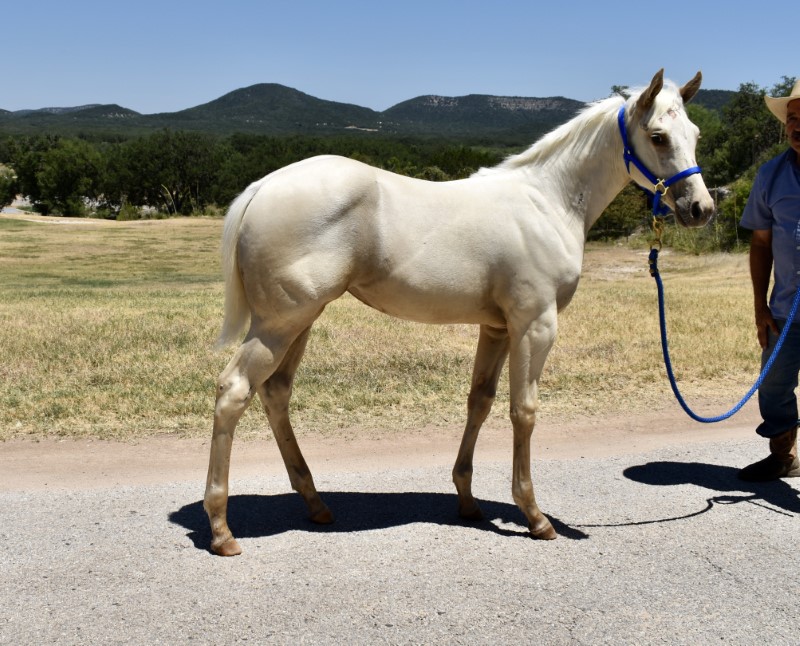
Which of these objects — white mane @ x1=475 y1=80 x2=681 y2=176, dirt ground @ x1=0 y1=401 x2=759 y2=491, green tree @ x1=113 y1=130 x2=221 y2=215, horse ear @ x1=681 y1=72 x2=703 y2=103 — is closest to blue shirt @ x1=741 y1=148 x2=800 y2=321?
horse ear @ x1=681 y1=72 x2=703 y2=103

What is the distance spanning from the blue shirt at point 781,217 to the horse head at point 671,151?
1.23 metres

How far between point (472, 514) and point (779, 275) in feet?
9.01

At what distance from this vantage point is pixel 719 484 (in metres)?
5.51

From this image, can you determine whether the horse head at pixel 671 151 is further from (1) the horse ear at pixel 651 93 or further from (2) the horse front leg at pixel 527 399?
(2) the horse front leg at pixel 527 399

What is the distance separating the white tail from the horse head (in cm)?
218

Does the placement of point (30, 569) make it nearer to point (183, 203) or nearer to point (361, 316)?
point (361, 316)

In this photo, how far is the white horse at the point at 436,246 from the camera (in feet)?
13.3

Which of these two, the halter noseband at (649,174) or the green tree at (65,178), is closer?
the halter noseband at (649,174)

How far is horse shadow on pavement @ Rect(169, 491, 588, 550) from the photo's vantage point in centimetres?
454

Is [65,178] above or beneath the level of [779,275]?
above

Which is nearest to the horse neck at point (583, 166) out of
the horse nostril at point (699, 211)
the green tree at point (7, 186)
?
the horse nostril at point (699, 211)

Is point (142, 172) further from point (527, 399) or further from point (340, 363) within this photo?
point (527, 399)

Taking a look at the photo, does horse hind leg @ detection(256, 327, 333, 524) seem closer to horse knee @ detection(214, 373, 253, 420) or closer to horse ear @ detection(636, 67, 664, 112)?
horse knee @ detection(214, 373, 253, 420)

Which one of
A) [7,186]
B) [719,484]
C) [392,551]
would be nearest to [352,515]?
[392,551]
